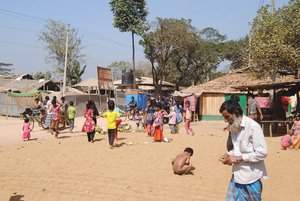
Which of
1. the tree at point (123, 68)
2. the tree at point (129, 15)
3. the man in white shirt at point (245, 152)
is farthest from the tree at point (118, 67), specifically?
the man in white shirt at point (245, 152)

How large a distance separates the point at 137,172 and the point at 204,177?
1452 mm

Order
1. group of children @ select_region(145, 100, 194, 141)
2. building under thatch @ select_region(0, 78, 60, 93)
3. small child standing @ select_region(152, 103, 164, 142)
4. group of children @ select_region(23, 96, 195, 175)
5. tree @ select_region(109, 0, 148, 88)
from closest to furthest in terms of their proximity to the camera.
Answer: group of children @ select_region(23, 96, 195, 175), small child standing @ select_region(152, 103, 164, 142), group of children @ select_region(145, 100, 194, 141), building under thatch @ select_region(0, 78, 60, 93), tree @ select_region(109, 0, 148, 88)

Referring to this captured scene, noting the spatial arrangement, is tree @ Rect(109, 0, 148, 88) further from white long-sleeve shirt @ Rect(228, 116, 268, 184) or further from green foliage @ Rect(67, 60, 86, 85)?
white long-sleeve shirt @ Rect(228, 116, 268, 184)

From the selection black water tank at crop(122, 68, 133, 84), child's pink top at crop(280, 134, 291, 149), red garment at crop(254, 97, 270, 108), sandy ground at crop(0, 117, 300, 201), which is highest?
black water tank at crop(122, 68, 133, 84)

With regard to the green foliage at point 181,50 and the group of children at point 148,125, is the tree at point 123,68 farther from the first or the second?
the group of children at point 148,125

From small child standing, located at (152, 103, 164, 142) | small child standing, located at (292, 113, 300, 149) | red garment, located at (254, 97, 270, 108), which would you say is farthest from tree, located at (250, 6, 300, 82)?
small child standing, located at (152, 103, 164, 142)

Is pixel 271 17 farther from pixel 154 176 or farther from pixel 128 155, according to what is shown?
pixel 154 176

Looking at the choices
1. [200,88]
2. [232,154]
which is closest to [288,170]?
[232,154]

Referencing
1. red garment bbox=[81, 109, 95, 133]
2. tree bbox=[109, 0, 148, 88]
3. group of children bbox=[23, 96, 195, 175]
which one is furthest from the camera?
tree bbox=[109, 0, 148, 88]

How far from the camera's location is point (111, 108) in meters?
9.98

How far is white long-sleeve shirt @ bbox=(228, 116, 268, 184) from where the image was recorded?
3.34 metres

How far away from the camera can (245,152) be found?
11.2ft

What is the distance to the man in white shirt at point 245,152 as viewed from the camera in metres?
3.35

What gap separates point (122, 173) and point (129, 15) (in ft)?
100.0
